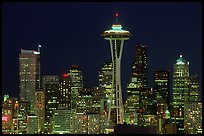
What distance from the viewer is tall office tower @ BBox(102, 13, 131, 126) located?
30594 millimetres

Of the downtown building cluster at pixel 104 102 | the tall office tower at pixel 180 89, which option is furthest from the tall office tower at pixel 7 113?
the tall office tower at pixel 180 89

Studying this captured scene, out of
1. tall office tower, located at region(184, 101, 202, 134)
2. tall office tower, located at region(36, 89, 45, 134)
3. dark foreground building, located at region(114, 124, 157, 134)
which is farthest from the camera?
tall office tower, located at region(36, 89, 45, 134)

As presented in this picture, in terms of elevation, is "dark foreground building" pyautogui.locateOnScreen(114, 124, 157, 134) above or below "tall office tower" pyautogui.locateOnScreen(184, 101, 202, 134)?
above

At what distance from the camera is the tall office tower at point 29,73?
3058 cm

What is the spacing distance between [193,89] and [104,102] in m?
4.62

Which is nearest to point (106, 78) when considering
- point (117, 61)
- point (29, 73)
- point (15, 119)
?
point (117, 61)

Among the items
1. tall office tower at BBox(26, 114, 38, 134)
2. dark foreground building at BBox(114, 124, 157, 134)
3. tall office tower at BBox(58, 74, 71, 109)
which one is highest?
tall office tower at BBox(58, 74, 71, 109)

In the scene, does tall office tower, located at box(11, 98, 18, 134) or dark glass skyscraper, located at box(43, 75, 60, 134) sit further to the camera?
dark glass skyscraper, located at box(43, 75, 60, 134)

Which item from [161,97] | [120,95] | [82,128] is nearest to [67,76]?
[120,95]

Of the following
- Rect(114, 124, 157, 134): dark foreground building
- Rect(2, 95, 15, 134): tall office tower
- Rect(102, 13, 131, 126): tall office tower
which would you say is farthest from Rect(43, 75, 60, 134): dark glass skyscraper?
Rect(114, 124, 157, 134): dark foreground building

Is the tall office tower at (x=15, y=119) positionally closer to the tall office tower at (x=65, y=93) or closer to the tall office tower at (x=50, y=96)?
the tall office tower at (x=50, y=96)

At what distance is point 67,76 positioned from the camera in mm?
31453

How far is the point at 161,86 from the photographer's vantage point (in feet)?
103

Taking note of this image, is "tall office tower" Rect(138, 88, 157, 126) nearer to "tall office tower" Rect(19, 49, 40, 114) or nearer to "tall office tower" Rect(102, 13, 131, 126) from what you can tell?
"tall office tower" Rect(102, 13, 131, 126)
